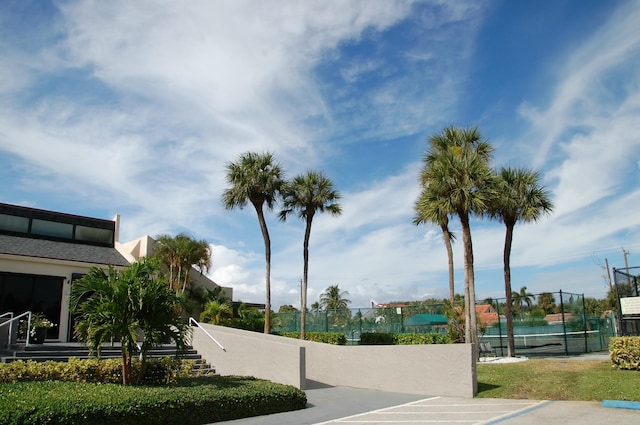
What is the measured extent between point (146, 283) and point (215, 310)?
46.0 feet

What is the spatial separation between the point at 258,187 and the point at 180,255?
9647 millimetres

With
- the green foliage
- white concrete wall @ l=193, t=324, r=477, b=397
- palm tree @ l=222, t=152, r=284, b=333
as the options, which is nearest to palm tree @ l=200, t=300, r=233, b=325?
palm tree @ l=222, t=152, r=284, b=333

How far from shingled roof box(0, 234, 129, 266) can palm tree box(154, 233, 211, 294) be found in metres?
5.65

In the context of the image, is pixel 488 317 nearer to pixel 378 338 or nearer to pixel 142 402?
pixel 378 338

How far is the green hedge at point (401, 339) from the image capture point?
2008 centimetres

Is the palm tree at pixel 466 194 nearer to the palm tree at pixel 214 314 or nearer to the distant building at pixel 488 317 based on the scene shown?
the distant building at pixel 488 317

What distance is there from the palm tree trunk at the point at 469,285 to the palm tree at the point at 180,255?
58.2 feet

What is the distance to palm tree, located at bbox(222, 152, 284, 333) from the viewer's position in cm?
2292

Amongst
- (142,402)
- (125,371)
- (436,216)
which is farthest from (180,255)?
(142,402)

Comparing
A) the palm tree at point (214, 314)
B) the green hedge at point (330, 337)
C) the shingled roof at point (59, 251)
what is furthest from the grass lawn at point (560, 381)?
the shingled roof at point (59, 251)

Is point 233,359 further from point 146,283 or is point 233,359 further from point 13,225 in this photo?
point 13,225

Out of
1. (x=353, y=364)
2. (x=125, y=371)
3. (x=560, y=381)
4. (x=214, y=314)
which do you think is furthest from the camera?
(x=214, y=314)

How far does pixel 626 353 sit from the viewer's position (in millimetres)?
13664

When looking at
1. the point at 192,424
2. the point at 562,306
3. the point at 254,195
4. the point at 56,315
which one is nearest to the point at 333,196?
the point at 254,195
